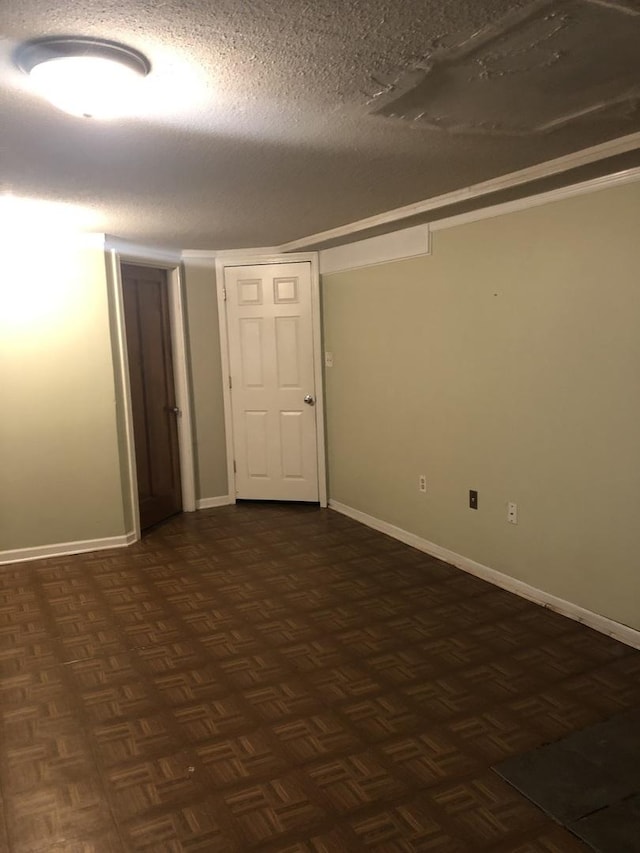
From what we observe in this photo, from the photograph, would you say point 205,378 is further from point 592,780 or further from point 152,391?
point 592,780

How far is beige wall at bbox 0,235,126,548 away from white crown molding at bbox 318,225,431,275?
5.66ft

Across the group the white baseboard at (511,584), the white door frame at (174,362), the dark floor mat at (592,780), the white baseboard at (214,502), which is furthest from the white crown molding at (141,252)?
the dark floor mat at (592,780)

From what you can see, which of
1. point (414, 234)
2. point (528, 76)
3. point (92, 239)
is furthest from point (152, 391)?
point (528, 76)

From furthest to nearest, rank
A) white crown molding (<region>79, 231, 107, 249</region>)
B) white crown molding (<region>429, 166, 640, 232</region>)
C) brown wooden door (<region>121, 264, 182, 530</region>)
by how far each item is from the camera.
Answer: brown wooden door (<region>121, 264, 182, 530</region>) < white crown molding (<region>79, 231, 107, 249</region>) < white crown molding (<region>429, 166, 640, 232</region>)

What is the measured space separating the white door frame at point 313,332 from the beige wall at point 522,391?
50 centimetres

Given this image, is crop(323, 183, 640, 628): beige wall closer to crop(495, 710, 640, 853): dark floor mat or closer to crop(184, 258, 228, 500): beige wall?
crop(495, 710, 640, 853): dark floor mat

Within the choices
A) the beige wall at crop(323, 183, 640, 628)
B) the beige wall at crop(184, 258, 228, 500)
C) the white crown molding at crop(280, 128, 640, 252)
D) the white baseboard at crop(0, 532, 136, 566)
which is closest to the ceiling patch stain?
the white crown molding at crop(280, 128, 640, 252)

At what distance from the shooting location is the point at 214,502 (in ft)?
19.0

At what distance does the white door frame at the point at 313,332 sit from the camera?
17.7ft

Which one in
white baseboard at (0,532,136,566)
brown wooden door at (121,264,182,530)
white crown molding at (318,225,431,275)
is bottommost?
white baseboard at (0,532,136,566)

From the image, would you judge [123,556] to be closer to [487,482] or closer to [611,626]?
[487,482]

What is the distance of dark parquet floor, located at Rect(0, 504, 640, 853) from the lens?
2041mm

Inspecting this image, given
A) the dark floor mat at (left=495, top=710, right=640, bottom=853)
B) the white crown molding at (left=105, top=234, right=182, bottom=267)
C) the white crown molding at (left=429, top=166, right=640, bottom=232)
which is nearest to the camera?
the dark floor mat at (left=495, top=710, right=640, bottom=853)

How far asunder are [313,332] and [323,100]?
335 centimetres
